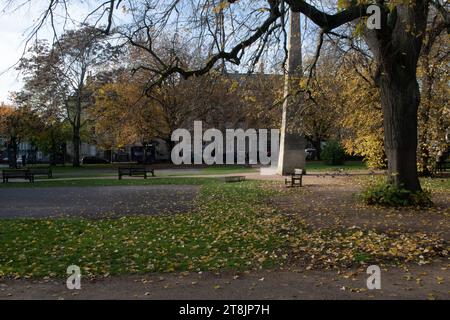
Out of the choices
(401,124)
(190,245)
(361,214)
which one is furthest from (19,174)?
(401,124)

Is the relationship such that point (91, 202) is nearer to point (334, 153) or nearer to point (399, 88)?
point (399, 88)

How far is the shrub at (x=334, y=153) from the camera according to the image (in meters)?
45.5

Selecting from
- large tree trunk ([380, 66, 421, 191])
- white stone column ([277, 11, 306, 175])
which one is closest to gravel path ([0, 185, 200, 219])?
large tree trunk ([380, 66, 421, 191])

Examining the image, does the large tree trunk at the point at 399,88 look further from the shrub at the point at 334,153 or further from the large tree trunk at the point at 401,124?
the shrub at the point at 334,153

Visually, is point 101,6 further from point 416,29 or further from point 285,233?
point 416,29

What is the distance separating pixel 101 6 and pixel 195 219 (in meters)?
5.50

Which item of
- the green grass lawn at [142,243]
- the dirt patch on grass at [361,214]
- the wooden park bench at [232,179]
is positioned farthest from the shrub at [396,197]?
the wooden park bench at [232,179]

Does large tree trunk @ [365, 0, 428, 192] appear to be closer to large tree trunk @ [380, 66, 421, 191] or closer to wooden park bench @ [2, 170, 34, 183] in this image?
large tree trunk @ [380, 66, 421, 191]

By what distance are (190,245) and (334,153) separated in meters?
38.1

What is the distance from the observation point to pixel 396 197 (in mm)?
13469

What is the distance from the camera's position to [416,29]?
506 inches

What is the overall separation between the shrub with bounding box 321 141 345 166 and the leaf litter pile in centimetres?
3433

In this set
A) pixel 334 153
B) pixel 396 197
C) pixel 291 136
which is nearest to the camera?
pixel 396 197

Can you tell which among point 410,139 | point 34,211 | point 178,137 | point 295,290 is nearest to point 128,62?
point 178,137
